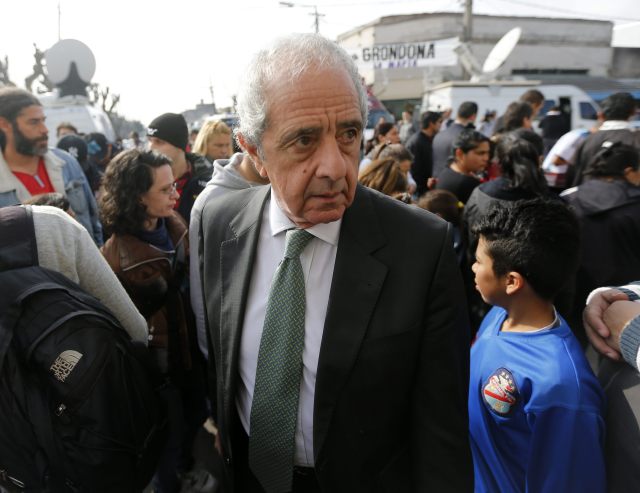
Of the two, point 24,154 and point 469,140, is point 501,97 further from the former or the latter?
point 24,154

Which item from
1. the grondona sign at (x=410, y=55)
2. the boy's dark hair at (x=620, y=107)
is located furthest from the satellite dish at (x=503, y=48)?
the boy's dark hair at (x=620, y=107)

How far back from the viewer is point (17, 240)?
4.58ft

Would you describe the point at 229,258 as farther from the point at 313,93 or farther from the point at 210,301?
the point at 313,93

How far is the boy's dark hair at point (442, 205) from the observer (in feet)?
9.57

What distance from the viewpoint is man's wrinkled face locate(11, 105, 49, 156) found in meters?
2.99

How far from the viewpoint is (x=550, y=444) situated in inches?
52.7

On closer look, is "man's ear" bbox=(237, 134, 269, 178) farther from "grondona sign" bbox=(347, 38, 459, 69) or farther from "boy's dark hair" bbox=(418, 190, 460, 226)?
"grondona sign" bbox=(347, 38, 459, 69)

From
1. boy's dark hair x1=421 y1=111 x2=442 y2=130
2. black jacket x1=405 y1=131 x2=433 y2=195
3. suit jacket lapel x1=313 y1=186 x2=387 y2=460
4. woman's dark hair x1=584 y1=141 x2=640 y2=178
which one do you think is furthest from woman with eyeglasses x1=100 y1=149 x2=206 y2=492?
boy's dark hair x1=421 y1=111 x2=442 y2=130

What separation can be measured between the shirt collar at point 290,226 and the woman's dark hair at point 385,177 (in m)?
1.39

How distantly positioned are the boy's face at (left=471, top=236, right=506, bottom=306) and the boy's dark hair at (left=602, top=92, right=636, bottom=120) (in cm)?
351

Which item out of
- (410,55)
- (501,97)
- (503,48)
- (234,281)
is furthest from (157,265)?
(410,55)

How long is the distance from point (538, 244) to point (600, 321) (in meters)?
0.58

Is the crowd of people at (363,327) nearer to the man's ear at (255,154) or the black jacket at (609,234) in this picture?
the man's ear at (255,154)

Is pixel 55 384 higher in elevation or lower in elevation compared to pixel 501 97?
lower
